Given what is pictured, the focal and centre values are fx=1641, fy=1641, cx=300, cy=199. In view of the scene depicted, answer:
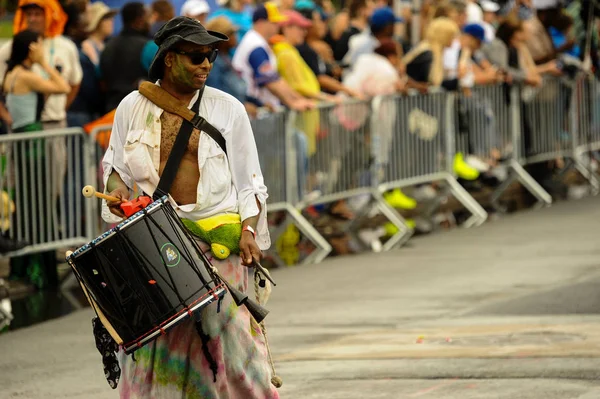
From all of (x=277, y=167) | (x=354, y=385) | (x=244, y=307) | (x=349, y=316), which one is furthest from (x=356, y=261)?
(x=244, y=307)

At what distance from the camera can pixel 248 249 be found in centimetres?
664

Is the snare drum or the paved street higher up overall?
the snare drum

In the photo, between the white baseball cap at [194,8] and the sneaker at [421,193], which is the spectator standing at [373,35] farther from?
the white baseball cap at [194,8]

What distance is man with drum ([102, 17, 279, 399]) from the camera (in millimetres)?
6602

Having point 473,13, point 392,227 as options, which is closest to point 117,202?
point 392,227

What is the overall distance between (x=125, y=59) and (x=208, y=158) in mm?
7035

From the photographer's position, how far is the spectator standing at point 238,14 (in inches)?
631

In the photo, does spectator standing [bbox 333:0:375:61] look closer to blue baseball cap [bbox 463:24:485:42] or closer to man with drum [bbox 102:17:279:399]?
blue baseball cap [bbox 463:24:485:42]

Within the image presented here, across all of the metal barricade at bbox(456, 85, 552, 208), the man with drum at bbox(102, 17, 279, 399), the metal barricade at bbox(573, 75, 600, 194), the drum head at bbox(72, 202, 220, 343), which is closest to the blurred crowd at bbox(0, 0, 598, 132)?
the metal barricade at bbox(456, 85, 552, 208)

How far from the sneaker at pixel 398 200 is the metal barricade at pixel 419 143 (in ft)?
1.04

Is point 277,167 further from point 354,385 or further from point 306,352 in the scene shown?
point 354,385

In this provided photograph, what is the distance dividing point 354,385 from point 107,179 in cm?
219

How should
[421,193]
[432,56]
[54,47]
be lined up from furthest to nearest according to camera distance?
[432,56], [421,193], [54,47]

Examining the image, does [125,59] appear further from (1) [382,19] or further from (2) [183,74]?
(2) [183,74]
